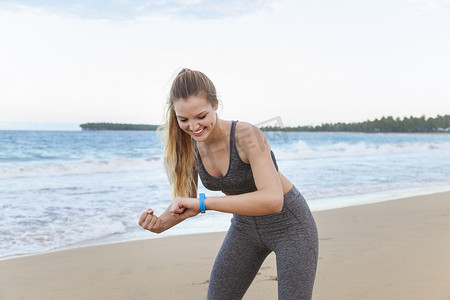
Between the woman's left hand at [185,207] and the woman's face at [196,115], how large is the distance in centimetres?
30

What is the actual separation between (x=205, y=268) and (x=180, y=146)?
7.66 feet

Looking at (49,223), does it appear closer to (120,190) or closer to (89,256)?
(89,256)

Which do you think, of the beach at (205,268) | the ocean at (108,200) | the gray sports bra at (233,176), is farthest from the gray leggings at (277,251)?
the beach at (205,268)

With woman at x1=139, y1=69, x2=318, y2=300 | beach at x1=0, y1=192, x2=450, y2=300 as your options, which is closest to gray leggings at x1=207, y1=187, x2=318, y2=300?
woman at x1=139, y1=69, x2=318, y2=300

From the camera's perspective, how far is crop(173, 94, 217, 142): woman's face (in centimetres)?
196

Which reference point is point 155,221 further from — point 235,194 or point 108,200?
point 108,200

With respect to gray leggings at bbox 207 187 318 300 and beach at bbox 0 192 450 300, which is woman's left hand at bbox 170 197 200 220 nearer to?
gray leggings at bbox 207 187 318 300

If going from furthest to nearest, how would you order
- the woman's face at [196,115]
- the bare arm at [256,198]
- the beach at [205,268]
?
the beach at [205,268] → the woman's face at [196,115] → the bare arm at [256,198]

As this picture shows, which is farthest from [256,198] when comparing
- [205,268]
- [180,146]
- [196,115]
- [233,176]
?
[205,268]

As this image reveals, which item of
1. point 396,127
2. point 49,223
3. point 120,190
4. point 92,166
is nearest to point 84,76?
point 92,166

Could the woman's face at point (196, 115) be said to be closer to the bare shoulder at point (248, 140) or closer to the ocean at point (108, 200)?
the bare shoulder at point (248, 140)

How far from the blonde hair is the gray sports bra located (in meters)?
0.09

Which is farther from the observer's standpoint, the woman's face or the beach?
the beach

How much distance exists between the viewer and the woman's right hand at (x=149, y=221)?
2014 mm
